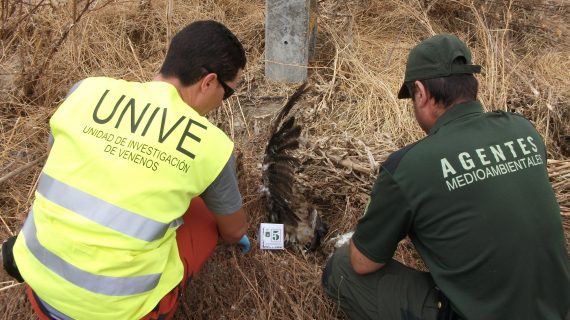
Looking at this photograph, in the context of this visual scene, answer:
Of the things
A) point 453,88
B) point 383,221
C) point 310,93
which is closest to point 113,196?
point 383,221

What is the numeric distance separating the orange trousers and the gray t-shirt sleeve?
0.58 feet

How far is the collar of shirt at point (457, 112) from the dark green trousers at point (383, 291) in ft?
2.14

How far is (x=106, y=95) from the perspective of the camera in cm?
147

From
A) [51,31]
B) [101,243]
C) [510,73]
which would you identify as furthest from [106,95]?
[510,73]

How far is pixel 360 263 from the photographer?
185 cm

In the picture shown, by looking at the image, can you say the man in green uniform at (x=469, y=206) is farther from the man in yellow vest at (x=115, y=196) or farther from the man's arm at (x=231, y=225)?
the man in yellow vest at (x=115, y=196)

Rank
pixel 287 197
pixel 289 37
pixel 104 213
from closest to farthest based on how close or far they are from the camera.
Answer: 1. pixel 104 213
2. pixel 287 197
3. pixel 289 37

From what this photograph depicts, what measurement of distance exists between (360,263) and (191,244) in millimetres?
710

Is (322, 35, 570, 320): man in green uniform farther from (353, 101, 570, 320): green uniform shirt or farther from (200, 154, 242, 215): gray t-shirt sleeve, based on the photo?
(200, 154, 242, 215): gray t-shirt sleeve

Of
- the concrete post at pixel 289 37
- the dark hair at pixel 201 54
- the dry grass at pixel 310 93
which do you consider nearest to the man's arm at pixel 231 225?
the dry grass at pixel 310 93

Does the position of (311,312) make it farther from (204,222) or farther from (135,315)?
(135,315)

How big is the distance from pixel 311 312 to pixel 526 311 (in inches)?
39.4

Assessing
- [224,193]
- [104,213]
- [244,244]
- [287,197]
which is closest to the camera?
[104,213]

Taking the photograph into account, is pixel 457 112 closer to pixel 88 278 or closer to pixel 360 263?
pixel 360 263
